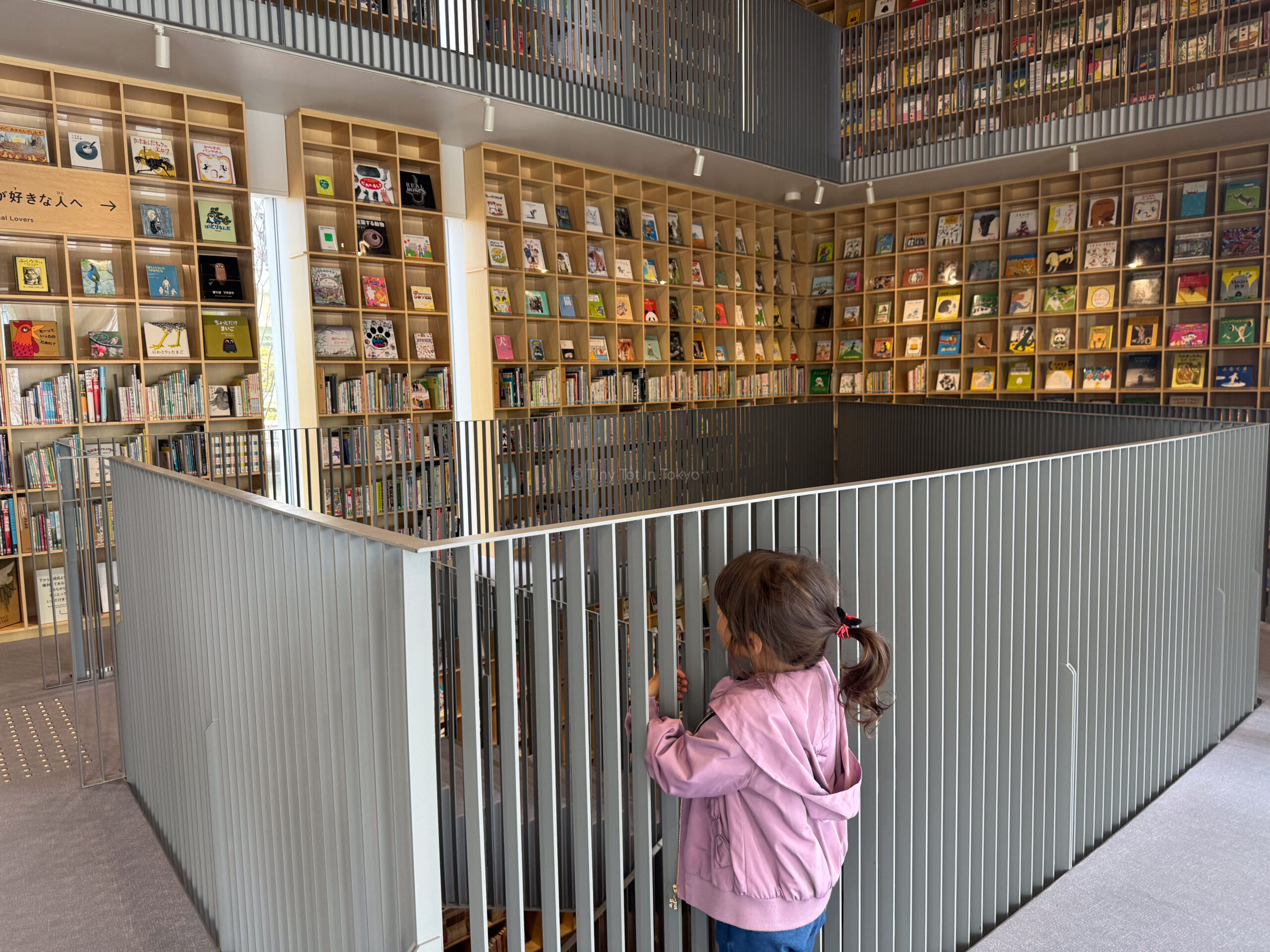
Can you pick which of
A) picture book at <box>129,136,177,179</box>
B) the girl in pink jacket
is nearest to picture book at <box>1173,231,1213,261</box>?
the girl in pink jacket

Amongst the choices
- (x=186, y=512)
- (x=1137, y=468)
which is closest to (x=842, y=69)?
(x=1137, y=468)

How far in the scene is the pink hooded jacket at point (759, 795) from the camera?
4.47ft

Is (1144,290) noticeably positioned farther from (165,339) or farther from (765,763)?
(165,339)

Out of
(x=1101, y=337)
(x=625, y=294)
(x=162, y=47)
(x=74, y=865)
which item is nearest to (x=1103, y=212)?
(x=1101, y=337)

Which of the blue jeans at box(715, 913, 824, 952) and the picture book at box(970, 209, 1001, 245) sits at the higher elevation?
the picture book at box(970, 209, 1001, 245)

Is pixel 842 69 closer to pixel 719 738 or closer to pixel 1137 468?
pixel 1137 468

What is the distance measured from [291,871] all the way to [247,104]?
5.58 metres

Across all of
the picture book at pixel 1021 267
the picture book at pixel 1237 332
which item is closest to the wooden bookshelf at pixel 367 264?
the picture book at pixel 1021 267

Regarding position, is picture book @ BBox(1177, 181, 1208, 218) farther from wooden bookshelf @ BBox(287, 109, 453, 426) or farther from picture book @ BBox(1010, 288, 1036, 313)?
wooden bookshelf @ BBox(287, 109, 453, 426)

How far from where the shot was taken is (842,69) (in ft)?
27.4

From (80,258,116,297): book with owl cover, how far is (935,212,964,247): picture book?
743 cm

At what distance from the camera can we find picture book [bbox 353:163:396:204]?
6.11 metres

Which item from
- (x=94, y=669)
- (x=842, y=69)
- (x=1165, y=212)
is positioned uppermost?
(x=842, y=69)

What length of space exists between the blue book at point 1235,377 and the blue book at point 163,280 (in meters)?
8.10
